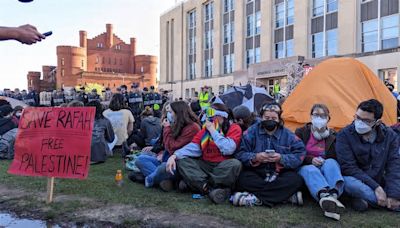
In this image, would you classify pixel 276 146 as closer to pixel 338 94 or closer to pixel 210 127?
pixel 210 127

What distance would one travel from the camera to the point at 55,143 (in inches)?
233

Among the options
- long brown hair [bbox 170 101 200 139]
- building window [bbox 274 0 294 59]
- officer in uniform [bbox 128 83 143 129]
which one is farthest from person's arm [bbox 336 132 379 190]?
building window [bbox 274 0 294 59]

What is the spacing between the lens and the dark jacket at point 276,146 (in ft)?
18.4

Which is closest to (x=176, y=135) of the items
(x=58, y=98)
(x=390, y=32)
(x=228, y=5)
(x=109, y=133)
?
(x=109, y=133)

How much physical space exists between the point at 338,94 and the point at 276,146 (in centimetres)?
311

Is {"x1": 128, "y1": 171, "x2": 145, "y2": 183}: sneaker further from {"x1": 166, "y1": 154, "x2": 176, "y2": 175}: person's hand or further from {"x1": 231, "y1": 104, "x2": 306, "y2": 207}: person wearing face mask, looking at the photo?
{"x1": 231, "y1": 104, "x2": 306, "y2": 207}: person wearing face mask

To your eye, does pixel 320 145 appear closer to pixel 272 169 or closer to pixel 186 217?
pixel 272 169

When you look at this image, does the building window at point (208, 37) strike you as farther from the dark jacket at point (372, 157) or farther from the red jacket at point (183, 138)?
the dark jacket at point (372, 157)

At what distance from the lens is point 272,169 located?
18.7 feet

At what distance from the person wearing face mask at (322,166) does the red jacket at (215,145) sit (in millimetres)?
925

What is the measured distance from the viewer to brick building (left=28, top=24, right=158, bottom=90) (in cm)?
8862

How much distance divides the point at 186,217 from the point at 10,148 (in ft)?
21.6

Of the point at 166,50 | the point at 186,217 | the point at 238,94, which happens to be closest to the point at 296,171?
the point at 186,217

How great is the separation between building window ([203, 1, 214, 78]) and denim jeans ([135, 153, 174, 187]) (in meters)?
41.0
